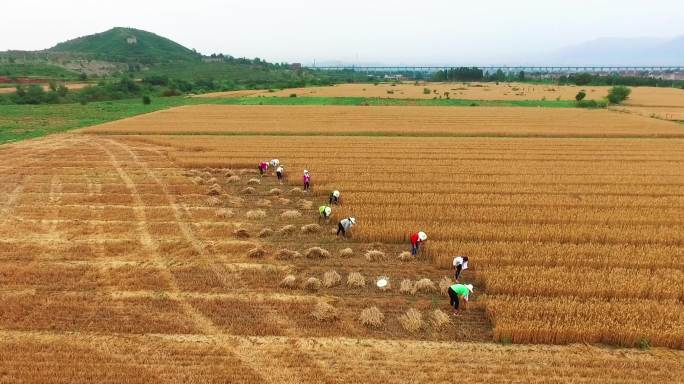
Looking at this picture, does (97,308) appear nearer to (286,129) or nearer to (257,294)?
(257,294)

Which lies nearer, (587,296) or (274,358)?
(274,358)

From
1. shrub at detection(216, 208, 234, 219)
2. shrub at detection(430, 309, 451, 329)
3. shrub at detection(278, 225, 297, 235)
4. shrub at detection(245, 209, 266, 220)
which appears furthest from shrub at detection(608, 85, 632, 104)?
shrub at detection(430, 309, 451, 329)

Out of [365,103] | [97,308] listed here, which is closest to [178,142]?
[97,308]

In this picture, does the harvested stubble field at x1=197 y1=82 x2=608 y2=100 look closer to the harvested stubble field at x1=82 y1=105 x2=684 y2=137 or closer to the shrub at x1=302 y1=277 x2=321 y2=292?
the harvested stubble field at x1=82 y1=105 x2=684 y2=137

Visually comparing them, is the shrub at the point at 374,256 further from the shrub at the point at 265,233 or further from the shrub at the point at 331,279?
the shrub at the point at 265,233

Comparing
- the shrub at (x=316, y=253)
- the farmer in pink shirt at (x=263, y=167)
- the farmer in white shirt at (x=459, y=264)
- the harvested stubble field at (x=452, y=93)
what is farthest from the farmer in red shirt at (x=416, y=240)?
the harvested stubble field at (x=452, y=93)

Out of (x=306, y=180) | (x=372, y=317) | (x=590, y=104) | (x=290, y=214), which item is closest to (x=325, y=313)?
(x=372, y=317)
